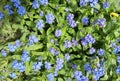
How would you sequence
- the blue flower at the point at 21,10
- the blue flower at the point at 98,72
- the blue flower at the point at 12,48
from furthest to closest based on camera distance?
the blue flower at the point at 21,10
the blue flower at the point at 12,48
the blue flower at the point at 98,72

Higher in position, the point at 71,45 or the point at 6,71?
Result: the point at 71,45

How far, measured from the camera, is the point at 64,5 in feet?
15.1

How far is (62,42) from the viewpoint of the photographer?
4496 millimetres

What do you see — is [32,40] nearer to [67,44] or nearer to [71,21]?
[67,44]

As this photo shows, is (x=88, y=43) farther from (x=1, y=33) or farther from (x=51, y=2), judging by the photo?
(x=1, y=33)

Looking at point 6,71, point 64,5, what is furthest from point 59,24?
point 6,71

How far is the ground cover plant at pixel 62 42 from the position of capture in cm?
442

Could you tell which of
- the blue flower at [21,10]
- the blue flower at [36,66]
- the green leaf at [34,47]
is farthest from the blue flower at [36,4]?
the blue flower at [36,66]

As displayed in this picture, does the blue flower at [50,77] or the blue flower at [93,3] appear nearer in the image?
the blue flower at [50,77]

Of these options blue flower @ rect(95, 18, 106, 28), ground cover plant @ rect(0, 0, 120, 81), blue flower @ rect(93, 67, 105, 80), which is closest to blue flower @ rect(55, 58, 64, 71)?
ground cover plant @ rect(0, 0, 120, 81)

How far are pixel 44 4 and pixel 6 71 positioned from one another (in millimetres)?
978

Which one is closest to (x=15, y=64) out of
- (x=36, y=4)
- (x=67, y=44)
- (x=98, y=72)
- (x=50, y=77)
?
(x=50, y=77)

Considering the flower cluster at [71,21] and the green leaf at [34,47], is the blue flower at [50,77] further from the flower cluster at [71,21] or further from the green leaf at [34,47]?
the flower cluster at [71,21]

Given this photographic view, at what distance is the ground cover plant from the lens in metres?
4.42
